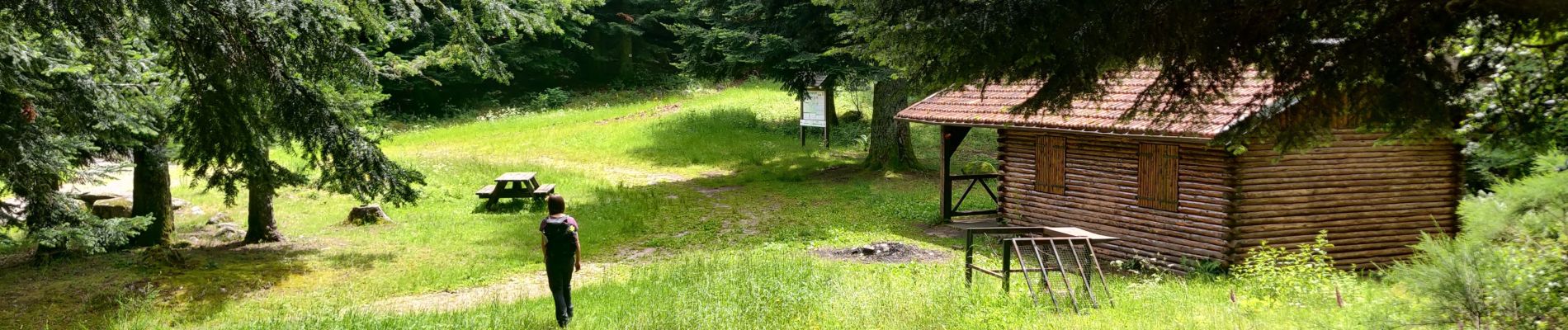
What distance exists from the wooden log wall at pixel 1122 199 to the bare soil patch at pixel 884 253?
226 centimetres

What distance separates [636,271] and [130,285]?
573cm

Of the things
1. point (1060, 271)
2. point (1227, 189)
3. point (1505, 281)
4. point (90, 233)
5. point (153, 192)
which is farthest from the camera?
point (153, 192)

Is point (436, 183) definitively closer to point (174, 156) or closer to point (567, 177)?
point (567, 177)

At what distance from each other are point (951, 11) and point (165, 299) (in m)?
9.65

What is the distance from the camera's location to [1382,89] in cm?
612

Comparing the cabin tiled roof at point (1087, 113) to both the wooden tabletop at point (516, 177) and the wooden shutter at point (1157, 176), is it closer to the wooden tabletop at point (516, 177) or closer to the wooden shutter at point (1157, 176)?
the wooden shutter at point (1157, 176)

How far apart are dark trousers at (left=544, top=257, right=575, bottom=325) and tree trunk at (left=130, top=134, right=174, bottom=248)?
873 cm

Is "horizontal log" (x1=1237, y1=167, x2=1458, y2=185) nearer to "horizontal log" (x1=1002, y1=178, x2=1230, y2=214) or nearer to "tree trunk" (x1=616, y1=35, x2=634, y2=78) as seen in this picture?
"horizontal log" (x1=1002, y1=178, x2=1230, y2=214)

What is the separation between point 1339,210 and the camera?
14.5m

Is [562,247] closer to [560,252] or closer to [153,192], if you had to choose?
A: [560,252]

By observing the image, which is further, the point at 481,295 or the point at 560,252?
the point at 481,295

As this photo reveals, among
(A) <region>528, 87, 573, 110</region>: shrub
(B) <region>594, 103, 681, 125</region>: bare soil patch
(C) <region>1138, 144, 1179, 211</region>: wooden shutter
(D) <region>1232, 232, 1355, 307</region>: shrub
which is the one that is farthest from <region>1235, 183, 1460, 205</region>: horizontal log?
(A) <region>528, 87, 573, 110</region>: shrub

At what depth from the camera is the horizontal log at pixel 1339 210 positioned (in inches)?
552

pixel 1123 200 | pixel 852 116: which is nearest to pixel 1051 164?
pixel 1123 200
